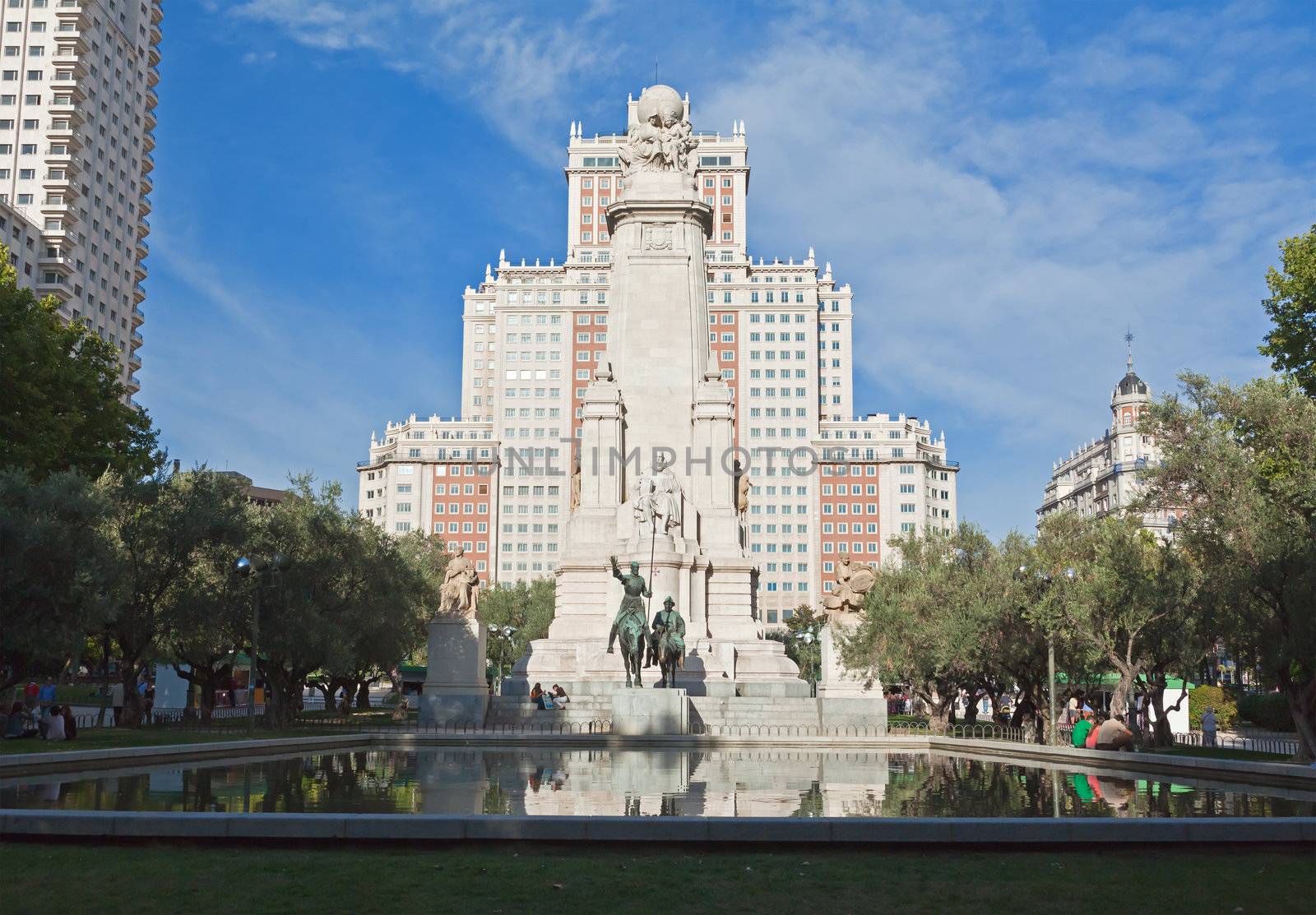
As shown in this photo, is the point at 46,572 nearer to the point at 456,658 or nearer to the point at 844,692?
the point at 456,658

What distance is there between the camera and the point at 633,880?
9.73 metres

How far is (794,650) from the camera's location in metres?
98.4

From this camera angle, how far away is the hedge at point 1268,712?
51.3 meters

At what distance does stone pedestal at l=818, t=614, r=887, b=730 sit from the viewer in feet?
113

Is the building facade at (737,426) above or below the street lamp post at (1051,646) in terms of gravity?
above

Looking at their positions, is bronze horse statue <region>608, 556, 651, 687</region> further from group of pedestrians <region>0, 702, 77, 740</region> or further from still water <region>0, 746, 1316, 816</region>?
group of pedestrians <region>0, 702, 77, 740</region>

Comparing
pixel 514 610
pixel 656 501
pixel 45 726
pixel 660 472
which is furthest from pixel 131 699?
pixel 514 610

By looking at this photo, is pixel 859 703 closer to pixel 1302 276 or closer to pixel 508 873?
pixel 1302 276

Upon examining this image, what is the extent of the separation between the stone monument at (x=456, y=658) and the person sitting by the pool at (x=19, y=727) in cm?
1056

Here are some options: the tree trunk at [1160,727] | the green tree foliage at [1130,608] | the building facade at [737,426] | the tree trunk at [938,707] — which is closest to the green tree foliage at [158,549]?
the tree trunk at [938,707]

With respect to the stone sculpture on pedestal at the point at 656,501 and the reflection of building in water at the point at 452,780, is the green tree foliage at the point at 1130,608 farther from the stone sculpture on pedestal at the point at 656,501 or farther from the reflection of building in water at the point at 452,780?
the reflection of building in water at the point at 452,780

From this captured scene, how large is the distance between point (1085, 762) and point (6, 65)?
91889mm

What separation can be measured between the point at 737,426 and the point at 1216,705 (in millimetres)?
90786

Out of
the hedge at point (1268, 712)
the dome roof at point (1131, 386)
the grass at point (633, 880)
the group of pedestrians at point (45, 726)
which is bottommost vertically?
the hedge at point (1268, 712)
